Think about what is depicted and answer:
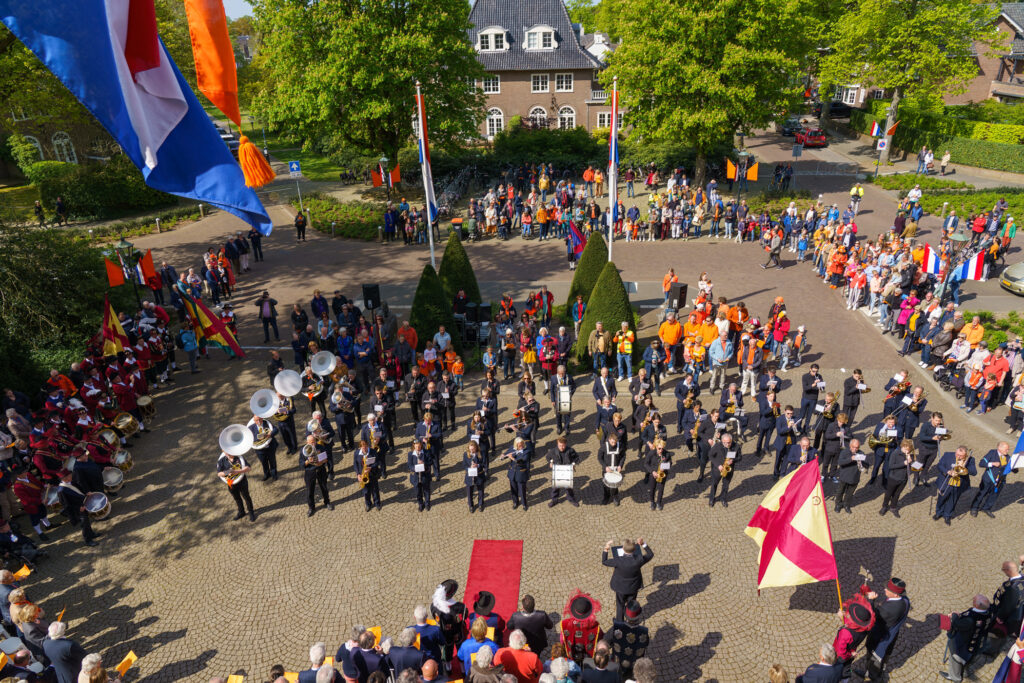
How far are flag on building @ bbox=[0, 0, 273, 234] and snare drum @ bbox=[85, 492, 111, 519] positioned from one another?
8.28 meters

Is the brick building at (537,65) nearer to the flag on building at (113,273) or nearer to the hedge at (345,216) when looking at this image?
the hedge at (345,216)

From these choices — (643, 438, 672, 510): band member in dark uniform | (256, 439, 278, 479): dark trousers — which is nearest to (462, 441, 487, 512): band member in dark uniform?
(643, 438, 672, 510): band member in dark uniform

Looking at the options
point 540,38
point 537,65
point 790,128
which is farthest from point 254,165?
point 790,128

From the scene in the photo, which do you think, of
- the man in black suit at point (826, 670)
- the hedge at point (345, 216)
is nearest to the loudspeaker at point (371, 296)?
the hedge at point (345, 216)

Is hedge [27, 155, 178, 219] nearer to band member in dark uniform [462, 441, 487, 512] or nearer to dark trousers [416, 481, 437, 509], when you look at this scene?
dark trousers [416, 481, 437, 509]

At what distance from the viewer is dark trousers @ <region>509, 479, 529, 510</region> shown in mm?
12633

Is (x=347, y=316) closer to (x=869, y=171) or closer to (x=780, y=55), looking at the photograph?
(x=780, y=55)

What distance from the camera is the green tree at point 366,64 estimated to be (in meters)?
32.9

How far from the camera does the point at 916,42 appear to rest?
3828cm

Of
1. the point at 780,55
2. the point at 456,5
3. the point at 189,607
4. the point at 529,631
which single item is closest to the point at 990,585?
the point at 529,631

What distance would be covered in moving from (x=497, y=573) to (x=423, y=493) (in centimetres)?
239

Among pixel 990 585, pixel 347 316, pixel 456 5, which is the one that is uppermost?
pixel 456 5

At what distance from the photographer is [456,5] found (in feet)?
115

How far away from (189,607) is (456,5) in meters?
33.1
